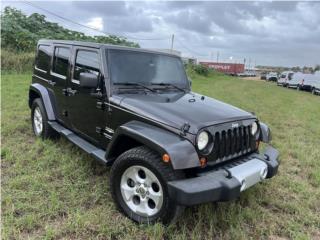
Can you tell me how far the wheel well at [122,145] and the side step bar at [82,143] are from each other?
130 mm

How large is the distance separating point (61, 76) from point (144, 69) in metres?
1.46

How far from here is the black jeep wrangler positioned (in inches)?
112

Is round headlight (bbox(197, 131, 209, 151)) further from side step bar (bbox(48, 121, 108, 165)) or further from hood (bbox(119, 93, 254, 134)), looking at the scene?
side step bar (bbox(48, 121, 108, 165))

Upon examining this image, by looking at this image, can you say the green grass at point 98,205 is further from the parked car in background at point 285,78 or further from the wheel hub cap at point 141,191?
the parked car in background at point 285,78

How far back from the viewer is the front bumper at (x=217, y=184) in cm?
265

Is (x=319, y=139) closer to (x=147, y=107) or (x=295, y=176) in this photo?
(x=295, y=176)

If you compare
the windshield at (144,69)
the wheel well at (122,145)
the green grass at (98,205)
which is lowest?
the green grass at (98,205)

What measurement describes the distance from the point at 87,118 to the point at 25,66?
1286cm

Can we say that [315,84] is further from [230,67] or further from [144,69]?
[230,67]

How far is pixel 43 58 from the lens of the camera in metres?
5.54

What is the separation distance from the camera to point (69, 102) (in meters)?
Result: 4.55

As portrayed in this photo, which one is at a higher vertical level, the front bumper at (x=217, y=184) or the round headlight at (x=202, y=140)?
the round headlight at (x=202, y=140)

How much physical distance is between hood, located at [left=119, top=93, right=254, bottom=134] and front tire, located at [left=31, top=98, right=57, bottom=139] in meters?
2.05

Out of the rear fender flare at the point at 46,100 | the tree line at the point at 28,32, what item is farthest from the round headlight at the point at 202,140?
the tree line at the point at 28,32
